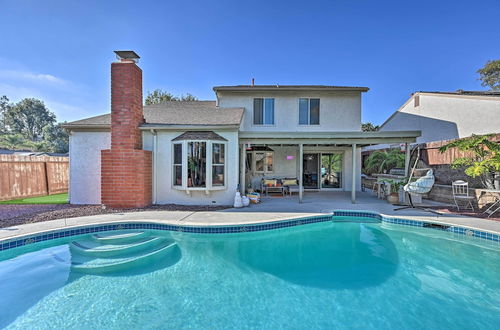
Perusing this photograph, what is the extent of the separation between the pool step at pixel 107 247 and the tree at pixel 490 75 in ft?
124

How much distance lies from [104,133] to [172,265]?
23.0ft

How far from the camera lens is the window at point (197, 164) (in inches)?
337

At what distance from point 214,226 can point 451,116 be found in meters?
15.6

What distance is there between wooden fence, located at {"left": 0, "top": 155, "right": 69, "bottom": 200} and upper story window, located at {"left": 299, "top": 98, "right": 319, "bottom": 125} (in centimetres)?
1313

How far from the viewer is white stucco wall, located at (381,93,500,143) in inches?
452

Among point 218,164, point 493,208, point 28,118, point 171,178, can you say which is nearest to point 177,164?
point 171,178

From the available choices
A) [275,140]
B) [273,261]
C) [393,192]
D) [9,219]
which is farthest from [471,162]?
[9,219]

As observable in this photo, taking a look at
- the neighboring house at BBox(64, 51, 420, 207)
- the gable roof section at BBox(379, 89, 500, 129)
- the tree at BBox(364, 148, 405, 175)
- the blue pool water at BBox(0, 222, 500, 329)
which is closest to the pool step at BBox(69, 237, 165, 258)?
the blue pool water at BBox(0, 222, 500, 329)

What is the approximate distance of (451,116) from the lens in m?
13.3

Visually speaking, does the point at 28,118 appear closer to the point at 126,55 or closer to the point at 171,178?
the point at 126,55

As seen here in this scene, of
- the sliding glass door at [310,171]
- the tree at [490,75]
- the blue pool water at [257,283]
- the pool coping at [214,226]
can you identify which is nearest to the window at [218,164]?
the pool coping at [214,226]

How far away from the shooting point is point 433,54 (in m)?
14.5

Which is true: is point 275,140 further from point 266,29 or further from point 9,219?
point 9,219

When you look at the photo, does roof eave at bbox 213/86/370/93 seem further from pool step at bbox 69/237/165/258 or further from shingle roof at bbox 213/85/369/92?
pool step at bbox 69/237/165/258
